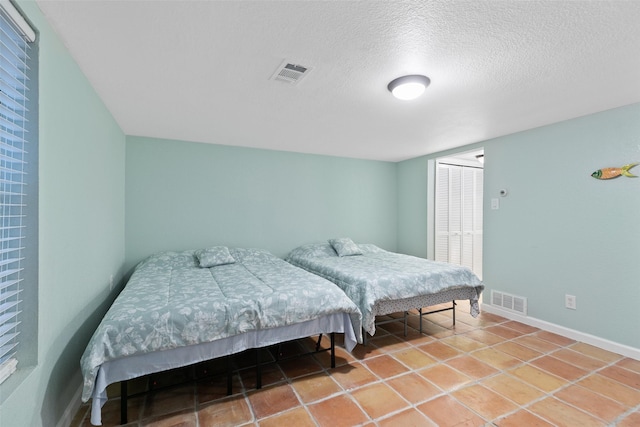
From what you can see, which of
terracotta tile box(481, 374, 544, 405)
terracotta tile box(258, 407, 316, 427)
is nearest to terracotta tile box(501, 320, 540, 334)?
terracotta tile box(481, 374, 544, 405)

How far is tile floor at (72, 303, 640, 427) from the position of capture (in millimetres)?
1782

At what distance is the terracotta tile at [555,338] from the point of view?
9.23ft

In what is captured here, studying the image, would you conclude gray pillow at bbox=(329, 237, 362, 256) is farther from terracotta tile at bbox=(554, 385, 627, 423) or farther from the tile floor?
terracotta tile at bbox=(554, 385, 627, 423)

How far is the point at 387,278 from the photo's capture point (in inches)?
110

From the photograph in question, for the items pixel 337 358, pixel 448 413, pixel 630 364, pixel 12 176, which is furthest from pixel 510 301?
pixel 12 176

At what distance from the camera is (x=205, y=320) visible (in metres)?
1.89

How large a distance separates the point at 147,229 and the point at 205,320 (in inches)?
89.4

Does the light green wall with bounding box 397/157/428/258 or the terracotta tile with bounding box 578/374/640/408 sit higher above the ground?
the light green wall with bounding box 397/157/428/258

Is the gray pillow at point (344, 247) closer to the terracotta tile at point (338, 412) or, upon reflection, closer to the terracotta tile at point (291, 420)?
the terracotta tile at point (338, 412)

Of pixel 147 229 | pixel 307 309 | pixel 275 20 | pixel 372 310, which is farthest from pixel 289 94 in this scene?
pixel 147 229

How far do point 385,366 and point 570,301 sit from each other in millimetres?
2160

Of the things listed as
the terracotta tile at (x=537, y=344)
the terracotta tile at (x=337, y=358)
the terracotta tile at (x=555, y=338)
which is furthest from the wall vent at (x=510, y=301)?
the terracotta tile at (x=337, y=358)

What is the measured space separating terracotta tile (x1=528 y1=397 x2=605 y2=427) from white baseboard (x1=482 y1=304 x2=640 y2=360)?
4.20ft

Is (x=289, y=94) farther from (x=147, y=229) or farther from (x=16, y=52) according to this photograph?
(x=147, y=229)
